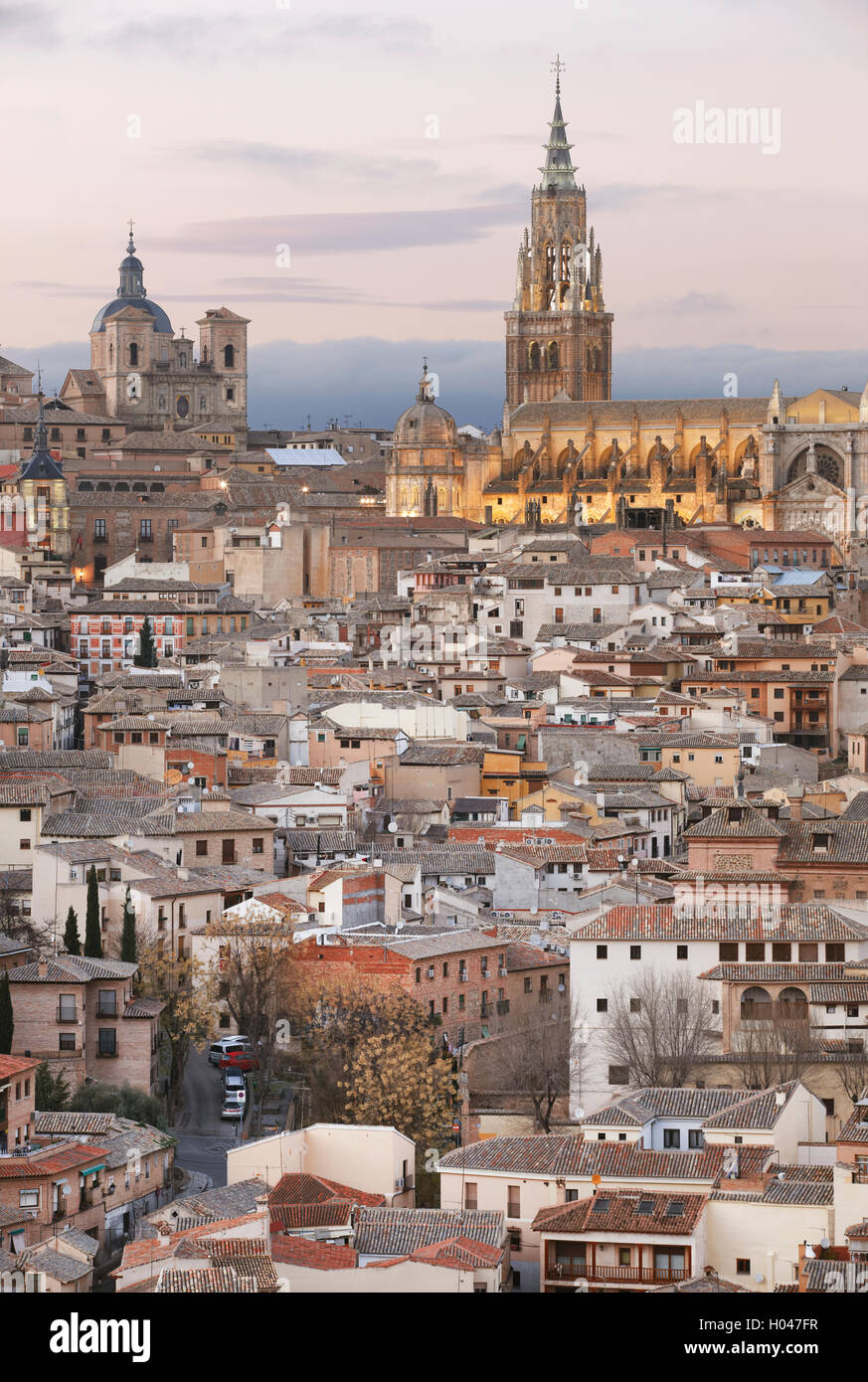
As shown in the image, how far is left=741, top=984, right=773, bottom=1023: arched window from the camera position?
25.3 meters

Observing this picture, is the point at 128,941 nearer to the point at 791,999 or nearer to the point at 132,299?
the point at 791,999

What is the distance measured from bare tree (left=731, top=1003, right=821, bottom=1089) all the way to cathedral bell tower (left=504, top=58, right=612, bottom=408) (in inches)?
2719

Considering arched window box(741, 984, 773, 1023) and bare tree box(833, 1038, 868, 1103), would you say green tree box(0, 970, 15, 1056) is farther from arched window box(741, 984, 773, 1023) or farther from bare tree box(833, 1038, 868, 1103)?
bare tree box(833, 1038, 868, 1103)

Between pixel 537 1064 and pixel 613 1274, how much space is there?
866cm

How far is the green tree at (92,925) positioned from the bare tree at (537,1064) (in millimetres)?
4944

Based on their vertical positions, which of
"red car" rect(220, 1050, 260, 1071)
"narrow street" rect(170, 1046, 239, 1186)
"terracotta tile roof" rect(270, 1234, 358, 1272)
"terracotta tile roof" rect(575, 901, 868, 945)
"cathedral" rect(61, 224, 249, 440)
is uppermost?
"cathedral" rect(61, 224, 249, 440)

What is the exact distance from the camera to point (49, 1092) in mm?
24547

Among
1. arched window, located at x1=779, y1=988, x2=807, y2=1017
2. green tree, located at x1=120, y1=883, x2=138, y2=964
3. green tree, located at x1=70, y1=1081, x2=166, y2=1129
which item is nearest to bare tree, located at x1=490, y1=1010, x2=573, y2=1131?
arched window, located at x1=779, y1=988, x2=807, y2=1017

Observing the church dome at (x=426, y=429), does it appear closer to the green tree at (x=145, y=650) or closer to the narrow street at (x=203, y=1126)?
the green tree at (x=145, y=650)

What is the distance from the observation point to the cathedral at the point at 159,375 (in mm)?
94125

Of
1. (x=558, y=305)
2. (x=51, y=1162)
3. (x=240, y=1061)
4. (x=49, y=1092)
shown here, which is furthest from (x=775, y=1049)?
(x=558, y=305)

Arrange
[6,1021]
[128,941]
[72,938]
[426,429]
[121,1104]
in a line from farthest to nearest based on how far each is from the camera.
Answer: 1. [426,429]
2. [72,938]
3. [128,941]
4. [6,1021]
5. [121,1104]
